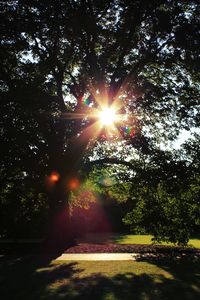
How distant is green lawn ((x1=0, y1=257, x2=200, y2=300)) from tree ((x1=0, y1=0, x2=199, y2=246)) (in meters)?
6.35

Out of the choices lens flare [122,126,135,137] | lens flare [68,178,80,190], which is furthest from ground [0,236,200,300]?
lens flare [122,126,135,137]

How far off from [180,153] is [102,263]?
30.2 feet

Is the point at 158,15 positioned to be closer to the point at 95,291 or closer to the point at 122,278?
the point at 122,278

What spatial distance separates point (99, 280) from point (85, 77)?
44.1ft

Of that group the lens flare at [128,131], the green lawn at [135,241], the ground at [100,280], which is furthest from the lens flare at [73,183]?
the ground at [100,280]

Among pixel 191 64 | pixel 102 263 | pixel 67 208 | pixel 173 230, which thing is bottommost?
pixel 102 263

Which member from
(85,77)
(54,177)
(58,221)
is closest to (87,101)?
(85,77)

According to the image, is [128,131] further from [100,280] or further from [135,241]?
[100,280]

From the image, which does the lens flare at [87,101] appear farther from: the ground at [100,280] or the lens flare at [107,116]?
the ground at [100,280]

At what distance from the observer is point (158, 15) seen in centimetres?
1900

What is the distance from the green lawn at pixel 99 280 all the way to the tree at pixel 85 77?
6.35 meters

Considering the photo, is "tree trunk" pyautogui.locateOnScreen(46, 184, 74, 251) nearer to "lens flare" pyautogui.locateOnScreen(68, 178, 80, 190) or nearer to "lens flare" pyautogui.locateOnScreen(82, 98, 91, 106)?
"lens flare" pyautogui.locateOnScreen(68, 178, 80, 190)

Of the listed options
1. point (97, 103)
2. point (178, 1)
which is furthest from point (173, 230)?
point (178, 1)

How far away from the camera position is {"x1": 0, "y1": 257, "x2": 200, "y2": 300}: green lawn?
9609 mm
